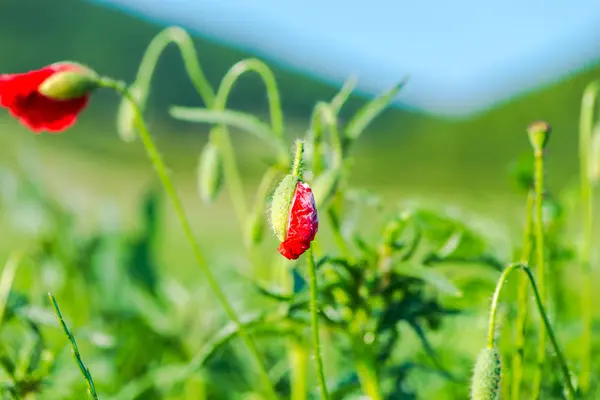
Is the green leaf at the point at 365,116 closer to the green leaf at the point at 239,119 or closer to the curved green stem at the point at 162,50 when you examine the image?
the green leaf at the point at 239,119

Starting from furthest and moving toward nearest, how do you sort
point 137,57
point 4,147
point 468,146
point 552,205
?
point 137,57 → point 468,146 → point 4,147 → point 552,205

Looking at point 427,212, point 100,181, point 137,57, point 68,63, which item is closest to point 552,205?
point 427,212

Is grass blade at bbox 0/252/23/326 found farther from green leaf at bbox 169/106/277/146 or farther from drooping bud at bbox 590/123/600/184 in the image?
drooping bud at bbox 590/123/600/184

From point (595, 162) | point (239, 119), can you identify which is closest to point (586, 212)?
point (595, 162)

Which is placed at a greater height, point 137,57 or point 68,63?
point 137,57

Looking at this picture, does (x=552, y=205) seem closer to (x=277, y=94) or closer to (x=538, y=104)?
(x=277, y=94)

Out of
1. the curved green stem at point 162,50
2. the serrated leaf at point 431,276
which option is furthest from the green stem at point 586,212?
the curved green stem at point 162,50
